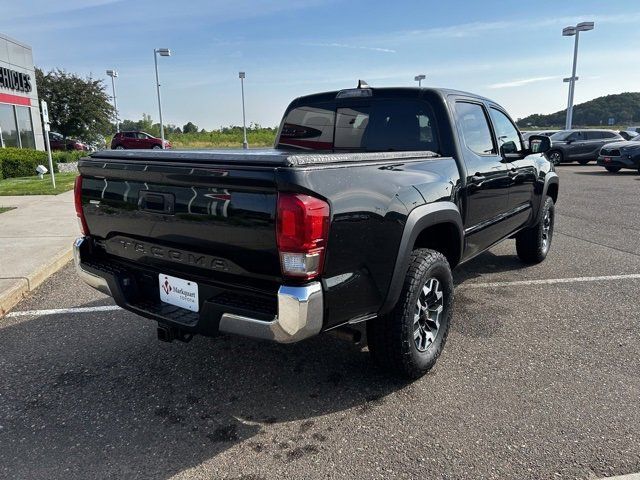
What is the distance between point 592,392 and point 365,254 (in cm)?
173

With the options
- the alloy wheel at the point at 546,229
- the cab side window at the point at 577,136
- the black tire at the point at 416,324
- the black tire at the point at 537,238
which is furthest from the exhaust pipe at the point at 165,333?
the cab side window at the point at 577,136

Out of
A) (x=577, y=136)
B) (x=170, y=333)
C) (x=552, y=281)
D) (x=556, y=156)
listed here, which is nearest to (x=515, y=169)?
(x=552, y=281)

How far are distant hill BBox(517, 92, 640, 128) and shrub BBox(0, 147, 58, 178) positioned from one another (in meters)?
70.0

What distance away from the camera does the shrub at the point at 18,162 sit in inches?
618

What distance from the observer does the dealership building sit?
19875 millimetres

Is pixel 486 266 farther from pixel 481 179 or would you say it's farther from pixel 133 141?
pixel 133 141

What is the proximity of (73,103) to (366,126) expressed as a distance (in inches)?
1296

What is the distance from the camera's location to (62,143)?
29.0 m

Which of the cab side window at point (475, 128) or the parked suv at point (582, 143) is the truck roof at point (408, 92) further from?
the parked suv at point (582, 143)

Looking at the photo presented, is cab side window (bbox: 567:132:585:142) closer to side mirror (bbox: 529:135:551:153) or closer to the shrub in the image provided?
side mirror (bbox: 529:135:551:153)

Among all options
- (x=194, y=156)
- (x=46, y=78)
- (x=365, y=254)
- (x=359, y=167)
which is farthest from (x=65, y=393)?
(x=46, y=78)

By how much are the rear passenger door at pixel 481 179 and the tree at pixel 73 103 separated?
32.4 m

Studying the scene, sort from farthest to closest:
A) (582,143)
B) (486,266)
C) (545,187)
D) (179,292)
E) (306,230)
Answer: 1. (582,143)
2. (486,266)
3. (545,187)
4. (179,292)
5. (306,230)

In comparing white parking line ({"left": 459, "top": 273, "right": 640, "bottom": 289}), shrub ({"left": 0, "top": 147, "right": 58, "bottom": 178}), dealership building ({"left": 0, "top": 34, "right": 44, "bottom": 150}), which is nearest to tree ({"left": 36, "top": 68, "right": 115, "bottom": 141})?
dealership building ({"left": 0, "top": 34, "right": 44, "bottom": 150})
